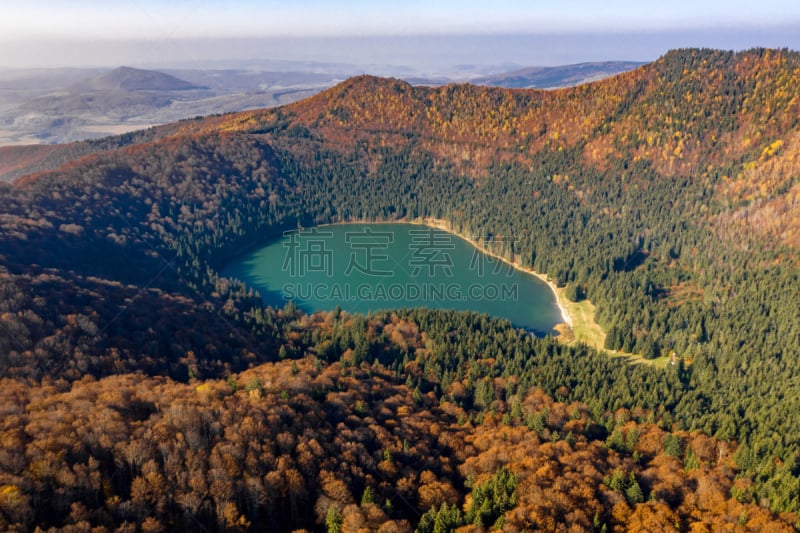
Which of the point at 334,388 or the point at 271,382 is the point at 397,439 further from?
the point at 271,382

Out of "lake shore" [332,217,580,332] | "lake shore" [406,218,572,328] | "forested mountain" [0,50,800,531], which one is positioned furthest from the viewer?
"lake shore" [406,218,572,328]

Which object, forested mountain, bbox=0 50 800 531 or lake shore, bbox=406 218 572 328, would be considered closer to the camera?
forested mountain, bbox=0 50 800 531

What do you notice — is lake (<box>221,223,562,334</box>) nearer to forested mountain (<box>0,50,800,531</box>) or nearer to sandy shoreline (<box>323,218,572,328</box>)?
sandy shoreline (<box>323,218,572,328</box>)

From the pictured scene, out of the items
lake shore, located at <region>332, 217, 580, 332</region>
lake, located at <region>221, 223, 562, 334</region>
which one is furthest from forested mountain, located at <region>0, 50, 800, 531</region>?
lake, located at <region>221, 223, 562, 334</region>

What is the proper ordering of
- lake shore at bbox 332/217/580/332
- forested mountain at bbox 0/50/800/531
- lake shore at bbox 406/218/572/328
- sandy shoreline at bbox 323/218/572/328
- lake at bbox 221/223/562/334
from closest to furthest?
1. forested mountain at bbox 0/50/800/531
2. lake shore at bbox 332/217/580/332
3. lake shore at bbox 406/218/572/328
4. sandy shoreline at bbox 323/218/572/328
5. lake at bbox 221/223/562/334

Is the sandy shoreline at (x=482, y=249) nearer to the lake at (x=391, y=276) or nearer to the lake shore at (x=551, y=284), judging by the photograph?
the lake shore at (x=551, y=284)

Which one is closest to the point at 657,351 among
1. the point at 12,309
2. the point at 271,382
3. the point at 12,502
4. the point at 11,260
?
the point at 271,382

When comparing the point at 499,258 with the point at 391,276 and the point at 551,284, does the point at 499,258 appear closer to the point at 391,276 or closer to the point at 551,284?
the point at 551,284

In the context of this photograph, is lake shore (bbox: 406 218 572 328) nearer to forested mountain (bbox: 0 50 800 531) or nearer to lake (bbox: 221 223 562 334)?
lake (bbox: 221 223 562 334)
